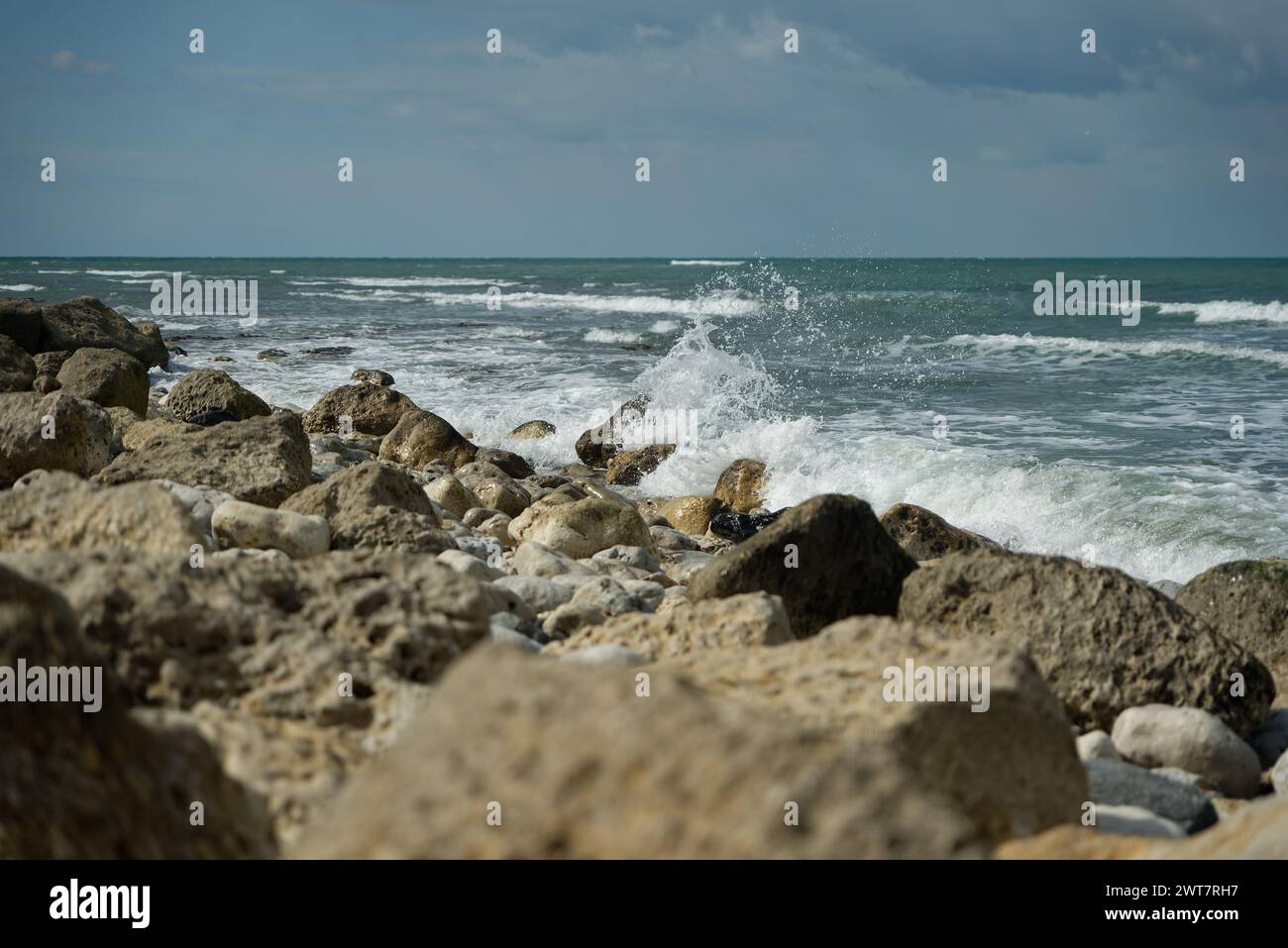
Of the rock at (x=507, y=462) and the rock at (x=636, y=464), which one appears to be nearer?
the rock at (x=507, y=462)

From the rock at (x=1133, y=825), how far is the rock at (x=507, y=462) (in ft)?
30.1

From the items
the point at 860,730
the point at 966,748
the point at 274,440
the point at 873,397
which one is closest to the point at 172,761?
the point at 860,730

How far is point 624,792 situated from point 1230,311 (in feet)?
123

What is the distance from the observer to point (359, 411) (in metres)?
14.3

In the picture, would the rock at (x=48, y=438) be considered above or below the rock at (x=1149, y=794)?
above

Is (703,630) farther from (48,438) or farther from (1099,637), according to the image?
(48,438)

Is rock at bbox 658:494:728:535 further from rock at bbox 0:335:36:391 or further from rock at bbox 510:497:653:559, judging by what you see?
rock at bbox 0:335:36:391

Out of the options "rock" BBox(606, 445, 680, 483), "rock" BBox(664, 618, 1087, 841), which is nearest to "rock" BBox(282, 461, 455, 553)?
"rock" BBox(664, 618, 1087, 841)

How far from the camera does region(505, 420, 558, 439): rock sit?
48.1ft

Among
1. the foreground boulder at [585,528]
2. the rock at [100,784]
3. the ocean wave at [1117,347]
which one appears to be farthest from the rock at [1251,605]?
the ocean wave at [1117,347]

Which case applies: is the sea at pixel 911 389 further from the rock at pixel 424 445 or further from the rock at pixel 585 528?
the rock at pixel 585 528

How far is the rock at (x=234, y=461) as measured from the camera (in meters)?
6.96

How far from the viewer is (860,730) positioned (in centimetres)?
276
